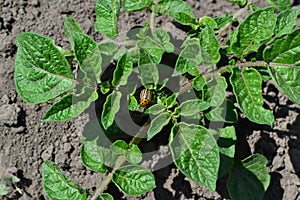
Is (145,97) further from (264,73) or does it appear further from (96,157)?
(264,73)

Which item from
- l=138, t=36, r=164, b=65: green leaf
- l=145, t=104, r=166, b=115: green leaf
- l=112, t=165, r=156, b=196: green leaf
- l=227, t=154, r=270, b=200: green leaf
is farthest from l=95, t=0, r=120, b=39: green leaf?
l=227, t=154, r=270, b=200: green leaf

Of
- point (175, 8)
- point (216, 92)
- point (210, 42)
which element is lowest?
point (216, 92)

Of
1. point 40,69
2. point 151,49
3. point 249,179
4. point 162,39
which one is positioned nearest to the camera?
point 40,69

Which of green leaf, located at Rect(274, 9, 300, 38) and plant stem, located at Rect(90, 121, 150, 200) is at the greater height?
green leaf, located at Rect(274, 9, 300, 38)

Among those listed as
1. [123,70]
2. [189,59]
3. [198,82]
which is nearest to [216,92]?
[198,82]

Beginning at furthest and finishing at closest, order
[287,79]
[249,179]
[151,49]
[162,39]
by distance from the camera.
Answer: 1. [249,179]
2. [162,39]
3. [151,49]
4. [287,79]

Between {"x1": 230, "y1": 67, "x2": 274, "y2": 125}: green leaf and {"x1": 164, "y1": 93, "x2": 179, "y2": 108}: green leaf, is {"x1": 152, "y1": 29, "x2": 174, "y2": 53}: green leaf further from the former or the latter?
{"x1": 230, "y1": 67, "x2": 274, "y2": 125}: green leaf

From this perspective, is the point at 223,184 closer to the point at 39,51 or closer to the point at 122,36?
the point at 122,36

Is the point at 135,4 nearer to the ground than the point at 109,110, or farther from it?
farther from it

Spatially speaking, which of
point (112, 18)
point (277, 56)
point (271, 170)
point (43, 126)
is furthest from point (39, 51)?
point (271, 170)
